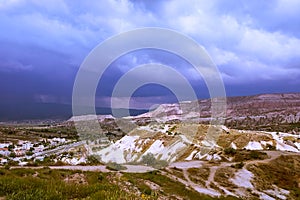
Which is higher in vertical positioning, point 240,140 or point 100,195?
point 100,195

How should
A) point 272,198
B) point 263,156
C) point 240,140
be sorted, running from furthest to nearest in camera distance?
point 240,140, point 263,156, point 272,198

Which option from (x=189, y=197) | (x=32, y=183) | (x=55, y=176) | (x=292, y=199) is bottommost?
(x=292, y=199)

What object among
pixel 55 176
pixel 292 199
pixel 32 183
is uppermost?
pixel 32 183

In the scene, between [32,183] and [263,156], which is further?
[263,156]

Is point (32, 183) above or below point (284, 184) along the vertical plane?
above

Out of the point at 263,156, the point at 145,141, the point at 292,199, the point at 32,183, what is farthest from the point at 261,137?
the point at 32,183

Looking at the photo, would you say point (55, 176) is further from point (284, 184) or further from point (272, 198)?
point (284, 184)

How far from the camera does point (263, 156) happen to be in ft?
144

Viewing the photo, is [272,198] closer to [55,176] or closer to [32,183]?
[55,176]

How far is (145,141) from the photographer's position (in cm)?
6369

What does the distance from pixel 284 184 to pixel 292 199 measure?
568cm

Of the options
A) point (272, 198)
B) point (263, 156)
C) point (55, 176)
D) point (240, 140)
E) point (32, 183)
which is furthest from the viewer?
point (240, 140)

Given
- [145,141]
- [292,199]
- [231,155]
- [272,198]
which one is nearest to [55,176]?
[272,198]

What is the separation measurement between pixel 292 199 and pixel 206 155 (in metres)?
20.2
